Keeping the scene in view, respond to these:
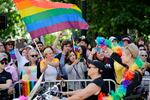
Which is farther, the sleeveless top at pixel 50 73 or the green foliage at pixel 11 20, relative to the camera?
the green foliage at pixel 11 20

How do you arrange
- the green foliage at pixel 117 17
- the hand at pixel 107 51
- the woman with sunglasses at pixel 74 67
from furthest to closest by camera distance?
the green foliage at pixel 117 17 < the woman with sunglasses at pixel 74 67 < the hand at pixel 107 51

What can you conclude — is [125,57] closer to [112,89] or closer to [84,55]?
[112,89]

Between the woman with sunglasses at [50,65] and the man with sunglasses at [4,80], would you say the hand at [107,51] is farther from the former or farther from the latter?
the man with sunglasses at [4,80]

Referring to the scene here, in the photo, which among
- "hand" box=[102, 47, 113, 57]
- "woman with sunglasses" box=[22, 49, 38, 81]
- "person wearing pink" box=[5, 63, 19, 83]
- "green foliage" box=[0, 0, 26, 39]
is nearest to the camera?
"woman with sunglasses" box=[22, 49, 38, 81]

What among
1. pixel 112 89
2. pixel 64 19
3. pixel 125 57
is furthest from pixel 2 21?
pixel 125 57

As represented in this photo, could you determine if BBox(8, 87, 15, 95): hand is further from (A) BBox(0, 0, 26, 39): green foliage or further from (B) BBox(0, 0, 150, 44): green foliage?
(A) BBox(0, 0, 26, 39): green foliage

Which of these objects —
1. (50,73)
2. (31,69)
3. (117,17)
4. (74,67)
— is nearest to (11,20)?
(117,17)

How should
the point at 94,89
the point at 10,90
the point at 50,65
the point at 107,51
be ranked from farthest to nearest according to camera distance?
the point at 107,51 → the point at 50,65 → the point at 10,90 → the point at 94,89

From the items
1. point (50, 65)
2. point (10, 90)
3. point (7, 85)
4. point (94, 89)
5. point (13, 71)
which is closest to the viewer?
point (94, 89)

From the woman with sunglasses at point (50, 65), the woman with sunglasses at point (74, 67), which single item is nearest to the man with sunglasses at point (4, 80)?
the woman with sunglasses at point (50, 65)

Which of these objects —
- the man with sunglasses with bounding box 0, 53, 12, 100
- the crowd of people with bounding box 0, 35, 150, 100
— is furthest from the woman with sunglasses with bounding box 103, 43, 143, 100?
the man with sunglasses with bounding box 0, 53, 12, 100

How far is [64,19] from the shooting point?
12477mm

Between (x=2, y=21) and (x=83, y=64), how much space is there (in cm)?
532

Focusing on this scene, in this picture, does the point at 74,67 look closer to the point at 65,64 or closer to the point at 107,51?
the point at 65,64
